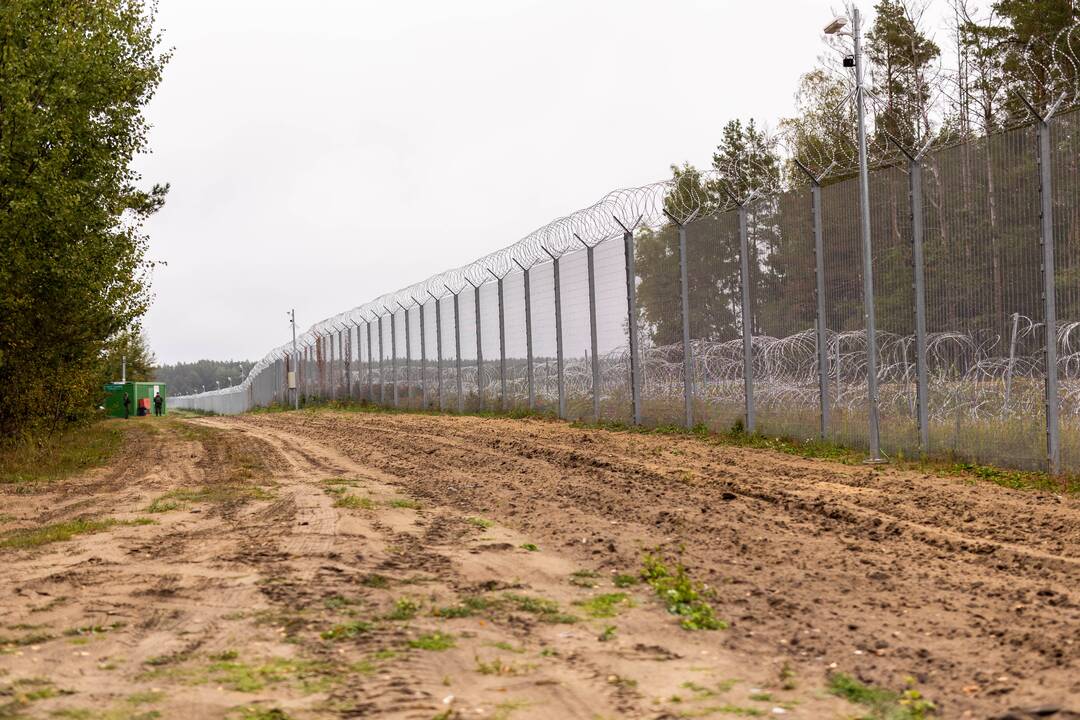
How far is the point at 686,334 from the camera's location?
57.6ft

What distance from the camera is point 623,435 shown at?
17.8 m

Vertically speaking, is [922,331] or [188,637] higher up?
[922,331]

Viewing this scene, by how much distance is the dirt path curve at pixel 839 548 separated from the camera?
485cm

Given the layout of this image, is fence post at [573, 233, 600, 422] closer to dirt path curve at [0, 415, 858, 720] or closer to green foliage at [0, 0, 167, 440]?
green foliage at [0, 0, 167, 440]

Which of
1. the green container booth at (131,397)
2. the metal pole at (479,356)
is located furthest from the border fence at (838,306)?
the green container booth at (131,397)

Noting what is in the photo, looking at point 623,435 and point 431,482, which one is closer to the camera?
point 431,482

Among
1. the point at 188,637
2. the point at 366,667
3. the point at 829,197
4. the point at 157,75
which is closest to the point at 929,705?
the point at 366,667

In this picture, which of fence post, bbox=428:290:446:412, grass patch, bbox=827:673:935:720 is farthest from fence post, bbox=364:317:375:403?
grass patch, bbox=827:673:935:720

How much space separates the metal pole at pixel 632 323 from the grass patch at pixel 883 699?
14.5 metres

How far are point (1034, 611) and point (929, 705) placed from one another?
1.72m

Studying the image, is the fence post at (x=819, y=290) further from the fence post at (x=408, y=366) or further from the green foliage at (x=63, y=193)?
the fence post at (x=408, y=366)

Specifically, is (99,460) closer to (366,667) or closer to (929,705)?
(366,667)

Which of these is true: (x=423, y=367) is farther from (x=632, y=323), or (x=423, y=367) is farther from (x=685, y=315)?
(x=685, y=315)

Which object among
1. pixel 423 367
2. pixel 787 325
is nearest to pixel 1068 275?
pixel 787 325
